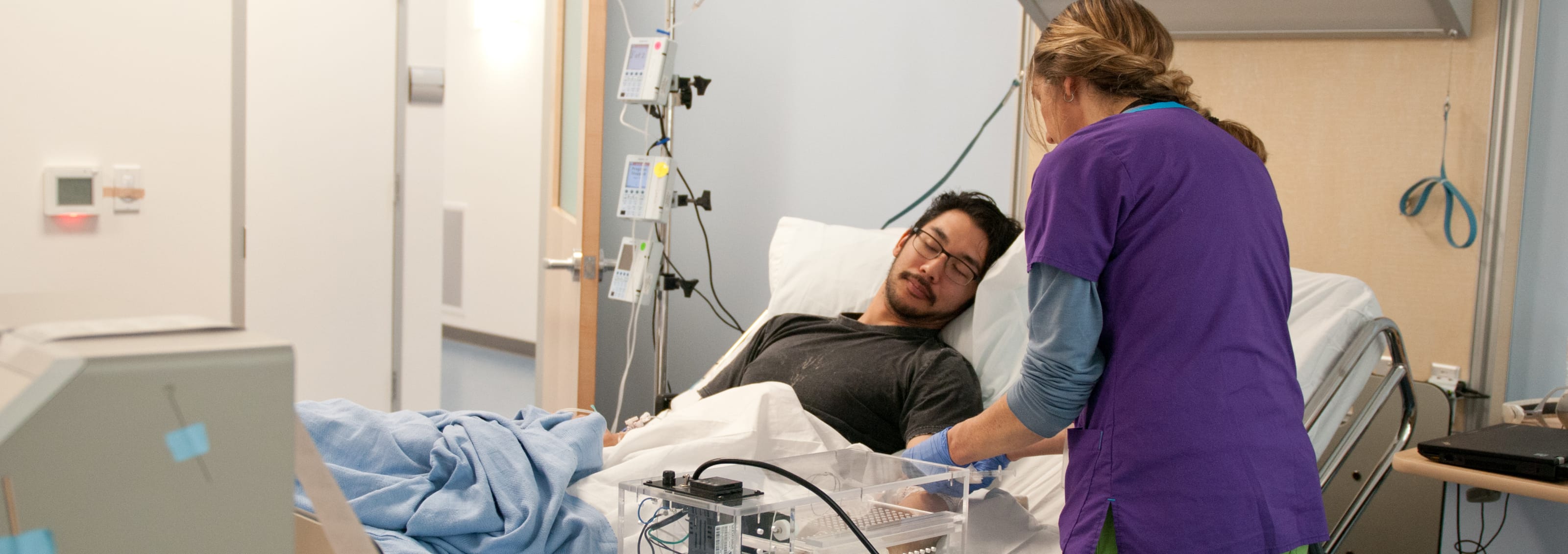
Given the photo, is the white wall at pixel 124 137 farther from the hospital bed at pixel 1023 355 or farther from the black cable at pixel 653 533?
the black cable at pixel 653 533

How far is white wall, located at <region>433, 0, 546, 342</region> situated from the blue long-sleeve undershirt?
275 centimetres

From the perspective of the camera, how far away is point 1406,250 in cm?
212

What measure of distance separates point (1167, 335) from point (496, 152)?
3196 mm

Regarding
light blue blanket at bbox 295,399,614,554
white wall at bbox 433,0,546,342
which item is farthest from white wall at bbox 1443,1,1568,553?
white wall at bbox 433,0,546,342

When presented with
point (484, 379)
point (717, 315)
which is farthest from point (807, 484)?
point (484, 379)

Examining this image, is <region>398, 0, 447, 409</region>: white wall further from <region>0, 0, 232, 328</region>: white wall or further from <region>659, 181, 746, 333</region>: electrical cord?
<region>659, 181, 746, 333</region>: electrical cord

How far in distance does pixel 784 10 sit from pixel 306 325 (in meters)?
1.76

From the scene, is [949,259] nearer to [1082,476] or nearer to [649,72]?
[1082,476]

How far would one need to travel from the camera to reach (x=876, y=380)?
1.97 m

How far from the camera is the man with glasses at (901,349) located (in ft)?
6.31

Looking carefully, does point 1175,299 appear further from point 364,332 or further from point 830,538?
point 364,332

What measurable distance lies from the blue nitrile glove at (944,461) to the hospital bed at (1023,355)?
0.22 ft

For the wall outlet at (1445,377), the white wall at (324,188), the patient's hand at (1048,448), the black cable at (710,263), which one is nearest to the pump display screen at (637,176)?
the black cable at (710,263)

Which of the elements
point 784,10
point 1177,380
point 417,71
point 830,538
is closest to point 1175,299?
point 1177,380
